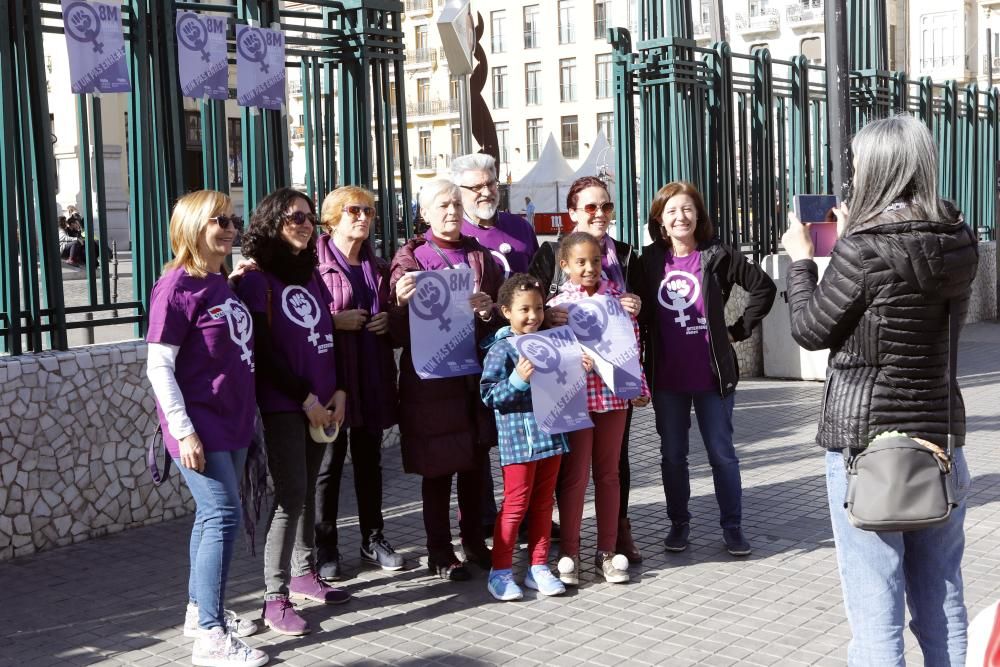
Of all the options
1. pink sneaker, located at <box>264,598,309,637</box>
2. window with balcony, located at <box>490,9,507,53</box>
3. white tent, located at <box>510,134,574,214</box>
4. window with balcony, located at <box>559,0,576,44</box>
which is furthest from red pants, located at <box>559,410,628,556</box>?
window with balcony, located at <box>490,9,507,53</box>

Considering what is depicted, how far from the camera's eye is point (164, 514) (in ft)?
22.3

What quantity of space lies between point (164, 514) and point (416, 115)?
63681mm

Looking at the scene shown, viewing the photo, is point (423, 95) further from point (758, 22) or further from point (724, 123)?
point (724, 123)

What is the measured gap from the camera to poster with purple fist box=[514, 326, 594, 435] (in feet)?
17.3

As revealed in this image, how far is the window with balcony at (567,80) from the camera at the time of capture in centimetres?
6319

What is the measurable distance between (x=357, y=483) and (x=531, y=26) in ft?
202

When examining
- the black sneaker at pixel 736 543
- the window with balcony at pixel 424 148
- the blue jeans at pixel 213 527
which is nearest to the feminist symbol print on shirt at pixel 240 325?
the blue jeans at pixel 213 527

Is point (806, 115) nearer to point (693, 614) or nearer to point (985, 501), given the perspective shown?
point (985, 501)

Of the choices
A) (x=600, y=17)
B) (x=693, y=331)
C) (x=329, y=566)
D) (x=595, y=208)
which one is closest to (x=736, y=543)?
(x=693, y=331)

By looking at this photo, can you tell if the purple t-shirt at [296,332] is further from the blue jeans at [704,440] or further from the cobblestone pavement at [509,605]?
the blue jeans at [704,440]

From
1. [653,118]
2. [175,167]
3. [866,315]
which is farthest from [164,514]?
[653,118]

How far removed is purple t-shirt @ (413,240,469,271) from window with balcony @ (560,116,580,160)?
5837cm

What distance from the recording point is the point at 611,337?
5594 mm

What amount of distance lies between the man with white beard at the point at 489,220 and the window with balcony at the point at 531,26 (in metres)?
60.3
